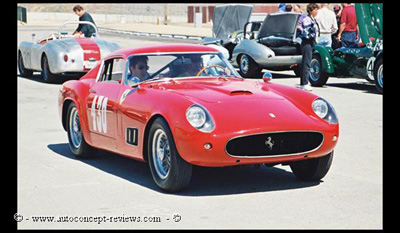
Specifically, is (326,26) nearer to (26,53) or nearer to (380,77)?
(380,77)

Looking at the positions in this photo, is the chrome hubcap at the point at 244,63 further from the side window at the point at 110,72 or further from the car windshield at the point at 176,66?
the car windshield at the point at 176,66

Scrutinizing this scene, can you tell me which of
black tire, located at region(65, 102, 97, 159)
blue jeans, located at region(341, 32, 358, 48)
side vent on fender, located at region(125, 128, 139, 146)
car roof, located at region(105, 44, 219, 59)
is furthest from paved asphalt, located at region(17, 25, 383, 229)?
blue jeans, located at region(341, 32, 358, 48)

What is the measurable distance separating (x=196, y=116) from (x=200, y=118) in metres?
0.04

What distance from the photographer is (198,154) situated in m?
6.30

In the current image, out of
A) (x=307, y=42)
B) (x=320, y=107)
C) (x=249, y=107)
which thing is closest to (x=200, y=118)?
(x=249, y=107)

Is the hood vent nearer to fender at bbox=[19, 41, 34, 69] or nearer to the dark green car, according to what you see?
the dark green car

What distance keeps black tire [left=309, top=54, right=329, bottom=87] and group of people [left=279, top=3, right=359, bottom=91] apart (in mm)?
522

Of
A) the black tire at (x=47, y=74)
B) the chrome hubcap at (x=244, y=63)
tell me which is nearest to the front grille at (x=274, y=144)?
the black tire at (x=47, y=74)

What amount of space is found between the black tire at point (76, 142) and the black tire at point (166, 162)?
1737 mm

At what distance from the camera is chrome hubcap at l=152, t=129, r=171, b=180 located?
6.68 m

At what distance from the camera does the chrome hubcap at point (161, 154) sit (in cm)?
668

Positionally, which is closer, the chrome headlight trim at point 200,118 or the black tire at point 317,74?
the chrome headlight trim at point 200,118

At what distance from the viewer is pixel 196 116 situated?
646cm
